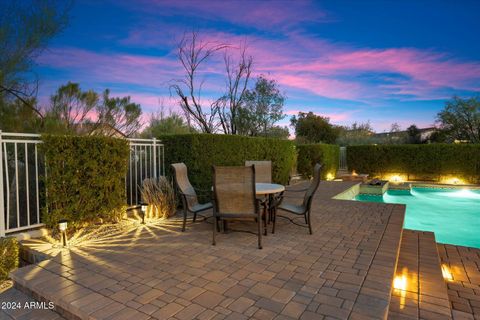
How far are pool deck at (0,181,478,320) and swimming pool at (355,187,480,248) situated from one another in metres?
4.14

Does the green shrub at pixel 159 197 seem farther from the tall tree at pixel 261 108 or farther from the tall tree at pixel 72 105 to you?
the tall tree at pixel 261 108

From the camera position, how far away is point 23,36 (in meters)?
5.65

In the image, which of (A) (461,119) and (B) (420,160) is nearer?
(B) (420,160)

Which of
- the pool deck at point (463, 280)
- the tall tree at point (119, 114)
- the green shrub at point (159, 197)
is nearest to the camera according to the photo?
the pool deck at point (463, 280)

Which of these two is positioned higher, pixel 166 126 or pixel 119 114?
pixel 119 114

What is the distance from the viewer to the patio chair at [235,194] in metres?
3.60

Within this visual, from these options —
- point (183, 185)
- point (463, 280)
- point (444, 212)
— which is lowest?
point (444, 212)

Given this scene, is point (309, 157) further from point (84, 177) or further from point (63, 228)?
point (63, 228)

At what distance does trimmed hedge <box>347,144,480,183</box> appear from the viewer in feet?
Answer: 44.8

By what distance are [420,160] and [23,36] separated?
16670 mm

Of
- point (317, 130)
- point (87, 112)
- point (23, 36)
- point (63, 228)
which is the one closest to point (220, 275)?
point (63, 228)

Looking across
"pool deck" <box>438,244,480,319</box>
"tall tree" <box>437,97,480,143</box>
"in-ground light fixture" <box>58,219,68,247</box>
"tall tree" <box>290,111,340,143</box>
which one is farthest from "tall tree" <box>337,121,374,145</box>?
"in-ground light fixture" <box>58,219,68,247</box>

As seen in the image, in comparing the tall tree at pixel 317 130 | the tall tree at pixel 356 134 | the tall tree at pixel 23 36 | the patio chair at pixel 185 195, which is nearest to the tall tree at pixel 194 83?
the tall tree at pixel 23 36

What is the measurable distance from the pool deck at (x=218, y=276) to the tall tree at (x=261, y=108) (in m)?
10.6
